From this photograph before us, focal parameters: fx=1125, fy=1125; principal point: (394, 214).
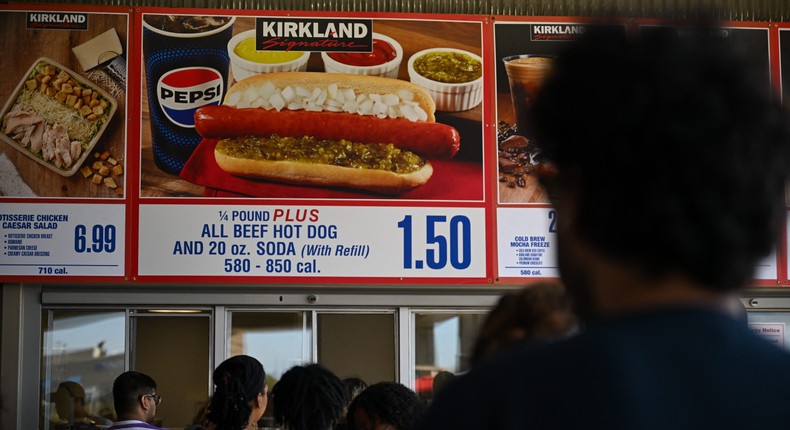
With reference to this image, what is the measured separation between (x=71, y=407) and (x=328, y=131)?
2429 mm

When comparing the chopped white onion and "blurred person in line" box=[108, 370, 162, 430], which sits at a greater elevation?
the chopped white onion

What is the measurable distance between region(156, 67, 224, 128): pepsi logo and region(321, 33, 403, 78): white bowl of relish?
0.75 m

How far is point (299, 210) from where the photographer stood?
7.42 meters

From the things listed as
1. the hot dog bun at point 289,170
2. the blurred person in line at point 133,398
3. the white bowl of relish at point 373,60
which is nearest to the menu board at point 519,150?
the white bowl of relish at point 373,60

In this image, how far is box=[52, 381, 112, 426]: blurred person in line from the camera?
717cm

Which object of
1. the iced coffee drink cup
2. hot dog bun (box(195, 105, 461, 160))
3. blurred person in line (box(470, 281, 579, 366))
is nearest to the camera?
blurred person in line (box(470, 281, 579, 366))

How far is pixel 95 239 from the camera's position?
23.9ft

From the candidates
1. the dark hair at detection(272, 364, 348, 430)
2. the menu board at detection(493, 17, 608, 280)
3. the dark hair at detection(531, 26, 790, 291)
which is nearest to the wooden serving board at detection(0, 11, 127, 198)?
the menu board at detection(493, 17, 608, 280)

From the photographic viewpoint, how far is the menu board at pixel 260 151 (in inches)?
288

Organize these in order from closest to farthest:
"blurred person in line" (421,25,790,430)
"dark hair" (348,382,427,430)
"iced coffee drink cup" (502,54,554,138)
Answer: "blurred person in line" (421,25,790,430), "dark hair" (348,382,427,430), "iced coffee drink cup" (502,54,554,138)
